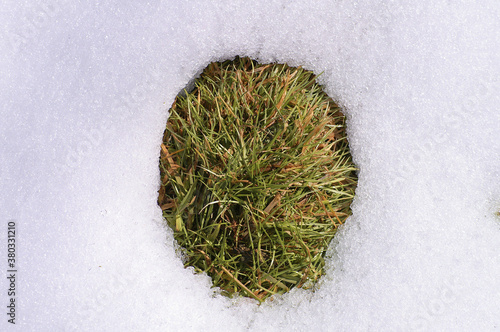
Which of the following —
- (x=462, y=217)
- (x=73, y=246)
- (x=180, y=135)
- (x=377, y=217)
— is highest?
(x=462, y=217)

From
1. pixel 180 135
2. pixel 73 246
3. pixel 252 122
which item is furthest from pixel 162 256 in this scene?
pixel 252 122

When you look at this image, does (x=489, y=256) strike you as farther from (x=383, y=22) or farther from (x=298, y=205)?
(x=383, y=22)

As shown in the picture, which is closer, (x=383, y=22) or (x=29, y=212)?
(x=29, y=212)

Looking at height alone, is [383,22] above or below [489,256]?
above

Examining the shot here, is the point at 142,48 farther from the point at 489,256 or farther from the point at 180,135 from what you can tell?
the point at 489,256
